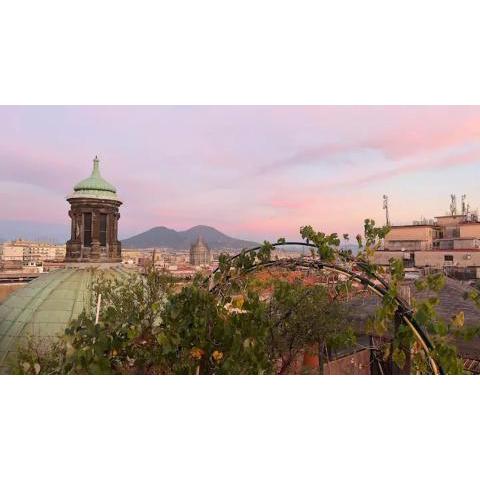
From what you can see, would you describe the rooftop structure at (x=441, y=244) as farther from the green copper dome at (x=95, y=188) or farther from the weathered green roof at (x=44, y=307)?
the weathered green roof at (x=44, y=307)

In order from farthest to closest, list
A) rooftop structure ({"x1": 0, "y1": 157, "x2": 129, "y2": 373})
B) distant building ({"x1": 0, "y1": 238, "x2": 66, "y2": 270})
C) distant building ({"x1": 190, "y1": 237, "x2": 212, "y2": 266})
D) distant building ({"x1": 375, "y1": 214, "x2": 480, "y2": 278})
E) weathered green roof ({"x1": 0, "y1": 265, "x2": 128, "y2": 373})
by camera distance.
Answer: distant building ({"x1": 0, "y1": 238, "x2": 66, "y2": 270}) < distant building ({"x1": 375, "y1": 214, "x2": 480, "y2": 278}) < distant building ({"x1": 190, "y1": 237, "x2": 212, "y2": 266}) < rooftop structure ({"x1": 0, "y1": 157, "x2": 129, "y2": 373}) < weathered green roof ({"x1": 0, "y1": 265, "x2": 128, "y2": 373})

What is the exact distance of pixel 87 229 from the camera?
28.0ft

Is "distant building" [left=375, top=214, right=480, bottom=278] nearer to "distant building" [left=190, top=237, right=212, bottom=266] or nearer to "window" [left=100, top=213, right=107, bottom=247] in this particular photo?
"distant building" [left=190, top=237, right=212, bottom=266]

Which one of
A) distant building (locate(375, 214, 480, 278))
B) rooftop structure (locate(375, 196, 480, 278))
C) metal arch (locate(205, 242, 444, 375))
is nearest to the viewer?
metal arch (locate(205, 242, 444, 375))

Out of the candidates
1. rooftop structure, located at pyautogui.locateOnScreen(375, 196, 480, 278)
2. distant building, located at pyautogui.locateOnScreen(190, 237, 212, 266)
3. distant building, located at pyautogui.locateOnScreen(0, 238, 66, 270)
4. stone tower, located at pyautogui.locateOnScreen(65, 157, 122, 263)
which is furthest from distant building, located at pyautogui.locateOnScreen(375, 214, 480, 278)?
distant building, located at pyautogui.locateOnScreen(0, 238, 66, 270)

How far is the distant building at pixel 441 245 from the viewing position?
24695 millimetres

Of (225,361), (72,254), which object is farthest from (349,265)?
(72,254)

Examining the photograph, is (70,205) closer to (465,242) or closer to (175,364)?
(175,364)

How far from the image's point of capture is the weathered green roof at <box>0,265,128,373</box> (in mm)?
6418

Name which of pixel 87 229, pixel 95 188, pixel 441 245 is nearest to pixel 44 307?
pixel 87 229

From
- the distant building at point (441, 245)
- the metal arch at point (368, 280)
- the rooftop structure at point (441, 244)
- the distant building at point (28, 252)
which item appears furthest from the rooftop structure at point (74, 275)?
the distant building at point (28, 252)

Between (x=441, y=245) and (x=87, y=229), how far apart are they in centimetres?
3039

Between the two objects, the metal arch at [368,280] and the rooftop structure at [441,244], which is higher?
the rooftop structure at [441,244]

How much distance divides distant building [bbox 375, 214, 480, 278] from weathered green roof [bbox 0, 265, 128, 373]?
1830cm
